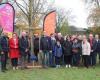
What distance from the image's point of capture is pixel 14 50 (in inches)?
754

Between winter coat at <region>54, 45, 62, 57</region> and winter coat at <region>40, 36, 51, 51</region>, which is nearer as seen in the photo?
winter coat at <region>40, 36, 51, 51</region>

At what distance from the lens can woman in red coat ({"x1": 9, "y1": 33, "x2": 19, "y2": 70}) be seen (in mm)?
18984

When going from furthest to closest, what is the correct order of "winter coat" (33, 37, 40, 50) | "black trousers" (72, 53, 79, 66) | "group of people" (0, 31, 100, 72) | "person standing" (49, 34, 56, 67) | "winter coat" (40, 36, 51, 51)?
1. "black trousers" (72, 53, 79, 66)
2. "winter coat" (33, 37, 40, 50)
3. "person standing" (49, 34, 56, 67)
4. "winter coat" (40, 36, 51, 51)
5. "group of people" (0, 31, 100, 72)

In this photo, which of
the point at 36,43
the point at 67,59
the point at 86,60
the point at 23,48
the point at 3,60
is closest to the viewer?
the point at 3,60

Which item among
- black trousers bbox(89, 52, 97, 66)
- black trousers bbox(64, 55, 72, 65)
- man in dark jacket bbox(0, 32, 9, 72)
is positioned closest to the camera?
man in dark jacket bbox(0, 32, 9, 72)

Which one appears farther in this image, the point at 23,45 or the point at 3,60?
the point at 23,45

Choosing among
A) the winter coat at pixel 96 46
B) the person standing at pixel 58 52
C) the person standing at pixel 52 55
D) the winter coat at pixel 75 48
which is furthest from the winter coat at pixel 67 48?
the winter coat at pixel 96 46

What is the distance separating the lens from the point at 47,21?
72.8 ft

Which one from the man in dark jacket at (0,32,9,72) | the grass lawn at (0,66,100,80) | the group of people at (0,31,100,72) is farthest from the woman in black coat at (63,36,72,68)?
the man in dark jacket at (0,32,9,72)

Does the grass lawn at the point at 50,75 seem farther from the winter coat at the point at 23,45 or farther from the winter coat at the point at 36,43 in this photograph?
the winter coat at the point at 36,43

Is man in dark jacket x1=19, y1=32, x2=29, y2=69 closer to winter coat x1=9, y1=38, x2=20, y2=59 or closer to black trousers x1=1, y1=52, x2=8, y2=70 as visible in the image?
winter coat x1=9, y1=38, x2=20, y2=59

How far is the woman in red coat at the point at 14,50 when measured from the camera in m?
19.0

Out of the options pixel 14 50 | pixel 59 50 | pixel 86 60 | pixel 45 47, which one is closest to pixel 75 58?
pixel 86 60

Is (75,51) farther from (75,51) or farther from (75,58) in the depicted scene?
(75,58)
